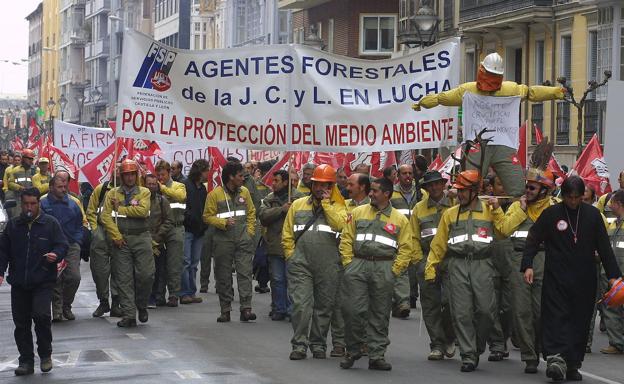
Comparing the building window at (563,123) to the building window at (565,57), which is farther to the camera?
the building window at (565,57)

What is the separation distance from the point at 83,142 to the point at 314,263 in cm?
1584

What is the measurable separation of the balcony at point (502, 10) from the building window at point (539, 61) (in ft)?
3.58

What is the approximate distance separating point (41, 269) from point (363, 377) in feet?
9.77

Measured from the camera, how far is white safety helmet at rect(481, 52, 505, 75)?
14039mm

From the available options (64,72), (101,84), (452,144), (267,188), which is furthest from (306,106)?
(64,72)

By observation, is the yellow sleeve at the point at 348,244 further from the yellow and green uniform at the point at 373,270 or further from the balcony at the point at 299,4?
the balcony at the point at 299,4

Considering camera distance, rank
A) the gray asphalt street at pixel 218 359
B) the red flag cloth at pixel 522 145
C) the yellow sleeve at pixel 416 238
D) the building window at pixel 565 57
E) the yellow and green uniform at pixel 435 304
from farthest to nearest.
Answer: the building window at pixel 565 57
the red flag cloth at pixel 522 145
the yellow and green uniform at pixel 435 304
the yellow sleeve at pixel 416 238
the gray asphalt street at pixel 218 359

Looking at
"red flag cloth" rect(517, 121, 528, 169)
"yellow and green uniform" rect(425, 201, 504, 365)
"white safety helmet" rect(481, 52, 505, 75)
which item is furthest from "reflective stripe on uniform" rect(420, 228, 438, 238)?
"red flag cloth" rect(517, 121, 528, 169)

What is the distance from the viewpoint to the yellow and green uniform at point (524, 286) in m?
13.4

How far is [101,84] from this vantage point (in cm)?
10756

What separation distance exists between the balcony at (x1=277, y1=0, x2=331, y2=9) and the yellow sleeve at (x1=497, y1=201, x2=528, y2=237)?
1852 inches

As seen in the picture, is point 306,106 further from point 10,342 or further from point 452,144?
point 10,342

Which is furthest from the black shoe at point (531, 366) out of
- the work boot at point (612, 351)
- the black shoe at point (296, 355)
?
the work boot at point (612, 351)

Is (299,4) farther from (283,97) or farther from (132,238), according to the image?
(283,97)
